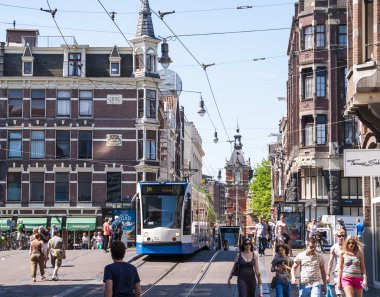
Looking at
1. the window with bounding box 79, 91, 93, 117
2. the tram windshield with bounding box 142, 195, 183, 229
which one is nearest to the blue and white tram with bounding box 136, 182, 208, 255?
the tram windshield with bounding box 142, 195, 183, 229

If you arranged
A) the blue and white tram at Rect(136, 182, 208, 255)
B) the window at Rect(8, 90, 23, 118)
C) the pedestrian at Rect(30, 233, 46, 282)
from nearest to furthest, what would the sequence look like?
the pedestrian at Rect(30, 233, 46, 282), the blue and white tram at Rect(136, 182, 208, 255), the window at Rect(8, 90, 23, 118)

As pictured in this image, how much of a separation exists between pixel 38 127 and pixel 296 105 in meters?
17.1

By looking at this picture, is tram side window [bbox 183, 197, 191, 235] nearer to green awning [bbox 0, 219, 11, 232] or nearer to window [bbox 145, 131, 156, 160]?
green awning [bbox 0, 219, 11, 232]

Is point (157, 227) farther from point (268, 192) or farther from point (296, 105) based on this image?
point (268, 192)

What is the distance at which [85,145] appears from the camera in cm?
5847

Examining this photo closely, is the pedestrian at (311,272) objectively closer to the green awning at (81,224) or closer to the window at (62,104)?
the green awning at (81,224)

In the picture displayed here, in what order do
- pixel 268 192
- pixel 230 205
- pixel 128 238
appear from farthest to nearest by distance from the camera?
pixel 230 205 < pixel 268 192 < pixel 128 238

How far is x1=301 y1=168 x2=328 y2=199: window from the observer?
54125mm

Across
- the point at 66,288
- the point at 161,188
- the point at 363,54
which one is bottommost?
the point at 66,288

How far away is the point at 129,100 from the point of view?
59.0 meters

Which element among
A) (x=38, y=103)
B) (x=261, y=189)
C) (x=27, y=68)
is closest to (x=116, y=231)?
(x=38, y=103)

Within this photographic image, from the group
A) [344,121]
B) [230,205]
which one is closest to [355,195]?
[344,121]

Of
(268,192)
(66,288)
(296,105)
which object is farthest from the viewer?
(268,192)

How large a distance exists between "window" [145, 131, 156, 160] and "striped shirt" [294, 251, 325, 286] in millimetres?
43484
